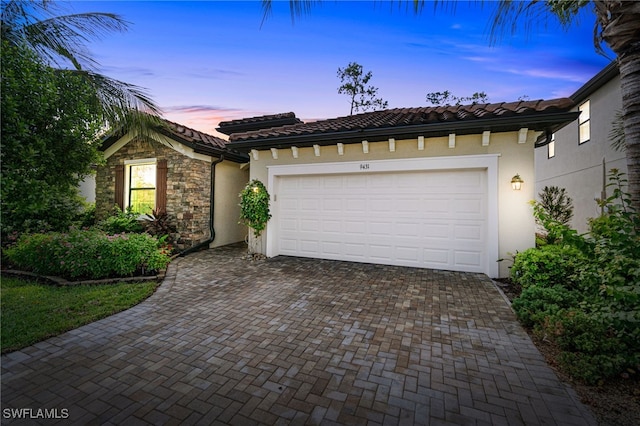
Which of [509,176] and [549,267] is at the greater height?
[509,176]

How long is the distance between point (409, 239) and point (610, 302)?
400cm

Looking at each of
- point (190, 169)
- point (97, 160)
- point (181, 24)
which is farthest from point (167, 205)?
point (181, 24)

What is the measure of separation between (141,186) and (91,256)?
463cm

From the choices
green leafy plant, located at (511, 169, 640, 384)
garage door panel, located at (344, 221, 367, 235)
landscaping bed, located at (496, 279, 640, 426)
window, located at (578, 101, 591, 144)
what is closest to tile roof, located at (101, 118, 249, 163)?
garage door panel, located at (344, 221, 367, 235)

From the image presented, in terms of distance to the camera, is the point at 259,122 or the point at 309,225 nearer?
the point at 309,225

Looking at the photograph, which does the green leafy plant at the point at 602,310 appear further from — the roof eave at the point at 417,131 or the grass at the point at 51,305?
the grass at the point at 51,305

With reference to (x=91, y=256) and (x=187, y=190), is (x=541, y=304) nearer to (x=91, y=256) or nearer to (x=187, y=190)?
(x=91, y=256)

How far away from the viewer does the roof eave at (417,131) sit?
5.17 meters

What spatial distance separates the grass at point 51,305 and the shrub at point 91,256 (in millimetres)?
395

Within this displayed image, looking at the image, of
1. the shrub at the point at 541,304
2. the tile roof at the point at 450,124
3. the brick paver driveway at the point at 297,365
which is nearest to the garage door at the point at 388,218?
the tile roof at the point at 450,124

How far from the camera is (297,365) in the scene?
2.76 m

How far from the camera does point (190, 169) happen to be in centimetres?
859

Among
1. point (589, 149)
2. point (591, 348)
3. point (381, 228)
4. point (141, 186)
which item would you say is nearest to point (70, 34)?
point (141, 186)

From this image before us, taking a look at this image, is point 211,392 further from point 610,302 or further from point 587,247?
point 587,247
